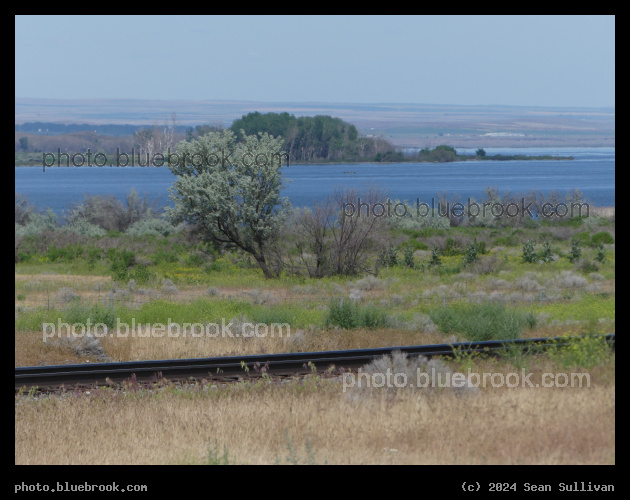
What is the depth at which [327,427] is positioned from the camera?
8.93m

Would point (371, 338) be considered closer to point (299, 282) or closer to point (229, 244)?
point (299, 282)

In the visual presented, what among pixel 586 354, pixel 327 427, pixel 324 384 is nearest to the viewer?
pixel 327 427

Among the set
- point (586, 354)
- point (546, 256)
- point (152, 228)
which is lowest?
point (546, 256)

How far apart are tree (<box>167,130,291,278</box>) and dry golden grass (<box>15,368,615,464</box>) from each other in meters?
19.4

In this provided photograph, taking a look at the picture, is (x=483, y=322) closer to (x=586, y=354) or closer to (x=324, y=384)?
(x=586, y=354)

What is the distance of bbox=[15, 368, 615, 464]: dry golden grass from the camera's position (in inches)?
309

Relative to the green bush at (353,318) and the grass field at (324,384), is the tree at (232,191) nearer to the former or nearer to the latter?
the grass field at (324,384)

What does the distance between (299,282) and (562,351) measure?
1720cm

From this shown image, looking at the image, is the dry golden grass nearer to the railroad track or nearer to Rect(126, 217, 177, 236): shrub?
the railroad track

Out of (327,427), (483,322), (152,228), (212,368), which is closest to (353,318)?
(483,322)

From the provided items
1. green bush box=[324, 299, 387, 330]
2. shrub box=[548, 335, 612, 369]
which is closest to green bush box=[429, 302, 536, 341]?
green bush box=[324, 299, 387, 330]

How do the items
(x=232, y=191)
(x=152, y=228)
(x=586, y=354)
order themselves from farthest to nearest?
1. (x=152, y=228)
2. (x=232, y=191)
3. (x=586, y=354)

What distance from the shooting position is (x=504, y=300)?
68.4 ft

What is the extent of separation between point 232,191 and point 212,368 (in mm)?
18579
